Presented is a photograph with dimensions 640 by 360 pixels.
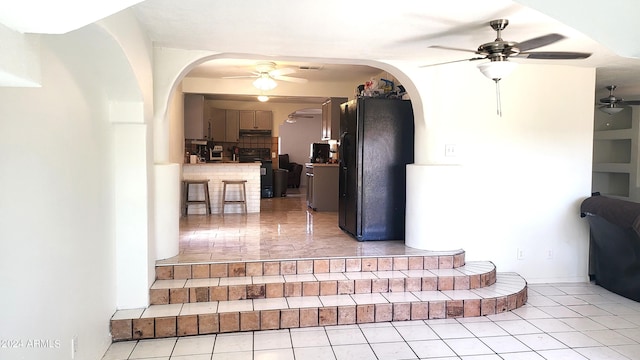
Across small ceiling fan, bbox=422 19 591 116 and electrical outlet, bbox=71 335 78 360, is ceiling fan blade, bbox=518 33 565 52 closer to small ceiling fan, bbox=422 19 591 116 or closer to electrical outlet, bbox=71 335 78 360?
small ceiling fan, bbox=422 19 591 116

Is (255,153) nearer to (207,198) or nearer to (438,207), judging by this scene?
(207,198)

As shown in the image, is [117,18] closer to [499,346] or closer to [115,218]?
[115,218]

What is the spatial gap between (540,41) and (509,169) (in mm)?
2001

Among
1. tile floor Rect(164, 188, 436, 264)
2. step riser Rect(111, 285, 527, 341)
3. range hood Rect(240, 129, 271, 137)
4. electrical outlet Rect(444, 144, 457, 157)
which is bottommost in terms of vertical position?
step riser Rect(111, 285, 527, 341)

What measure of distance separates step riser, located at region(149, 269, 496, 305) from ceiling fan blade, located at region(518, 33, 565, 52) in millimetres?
2045

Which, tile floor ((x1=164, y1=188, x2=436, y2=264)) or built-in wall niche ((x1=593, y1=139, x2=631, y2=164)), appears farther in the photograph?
built-in wall niche ((x1=593, y1=139, x2=631, y2=164))

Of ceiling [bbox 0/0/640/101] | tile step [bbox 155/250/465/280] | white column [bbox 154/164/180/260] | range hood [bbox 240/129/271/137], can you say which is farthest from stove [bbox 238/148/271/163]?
tile step [bbox 155/250/465/280]

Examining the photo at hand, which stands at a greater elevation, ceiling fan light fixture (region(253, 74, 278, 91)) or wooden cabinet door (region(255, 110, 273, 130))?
ceiling fan light fixture (region(253, 74, 278, 91))

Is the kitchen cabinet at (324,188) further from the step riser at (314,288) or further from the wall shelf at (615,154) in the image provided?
the wall shelf at (615,154)

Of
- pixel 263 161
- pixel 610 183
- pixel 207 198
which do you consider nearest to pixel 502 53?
pixel 207 198

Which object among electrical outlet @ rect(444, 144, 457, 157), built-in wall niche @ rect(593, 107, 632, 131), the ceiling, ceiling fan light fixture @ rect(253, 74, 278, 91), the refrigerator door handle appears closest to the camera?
the ceiling

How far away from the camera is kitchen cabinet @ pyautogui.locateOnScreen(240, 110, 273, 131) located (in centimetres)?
979

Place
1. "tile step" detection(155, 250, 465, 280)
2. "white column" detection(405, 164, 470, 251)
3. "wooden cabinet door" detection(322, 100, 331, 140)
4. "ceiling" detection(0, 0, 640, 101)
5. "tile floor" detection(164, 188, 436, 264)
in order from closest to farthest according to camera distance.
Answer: "ceiling" detection(0, 0, 640, 101), "tile step" detection(155, 250, 465, 280), "tile floor" detection(164, 188, 436, 264), "white column" detection(405, 164, 470, 251), "wooden cabinet door" detection(322, 100, 331, 140)

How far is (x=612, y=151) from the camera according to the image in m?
7.11
